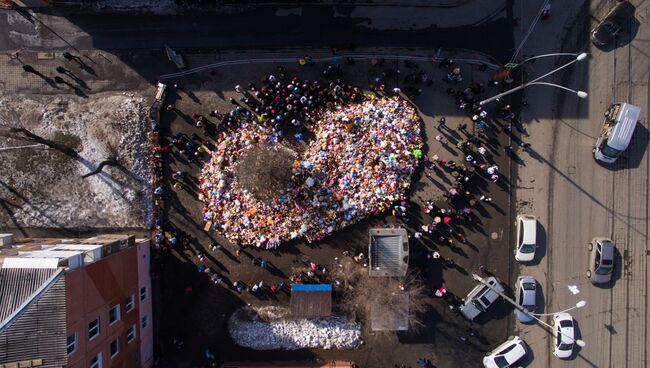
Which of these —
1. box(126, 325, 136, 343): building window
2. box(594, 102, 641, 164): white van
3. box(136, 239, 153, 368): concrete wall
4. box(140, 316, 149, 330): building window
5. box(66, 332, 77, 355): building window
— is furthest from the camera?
box(594, 102, 641, 164): white van

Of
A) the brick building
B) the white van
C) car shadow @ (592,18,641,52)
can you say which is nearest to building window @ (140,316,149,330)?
the brick building

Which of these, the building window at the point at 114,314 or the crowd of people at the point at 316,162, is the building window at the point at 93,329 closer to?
the building window at the point at 114,314

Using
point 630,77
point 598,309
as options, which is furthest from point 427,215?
point 630,77

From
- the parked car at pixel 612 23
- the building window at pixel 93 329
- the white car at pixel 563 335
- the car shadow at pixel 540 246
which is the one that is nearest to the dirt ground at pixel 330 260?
the car shadow at pixel 540 246

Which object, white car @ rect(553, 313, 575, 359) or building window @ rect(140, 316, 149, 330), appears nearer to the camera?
building window @ rect(140, 316, 149, 330)

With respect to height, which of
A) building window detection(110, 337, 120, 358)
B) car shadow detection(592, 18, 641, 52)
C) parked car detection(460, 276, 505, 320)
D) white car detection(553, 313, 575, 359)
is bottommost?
white car detection(553, 313, 575, 359)

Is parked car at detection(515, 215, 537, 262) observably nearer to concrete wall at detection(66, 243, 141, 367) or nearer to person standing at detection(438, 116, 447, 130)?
person standing at detection(438, 116, 447, 130)

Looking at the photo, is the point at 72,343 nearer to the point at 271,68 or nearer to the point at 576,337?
the point at 271,68
